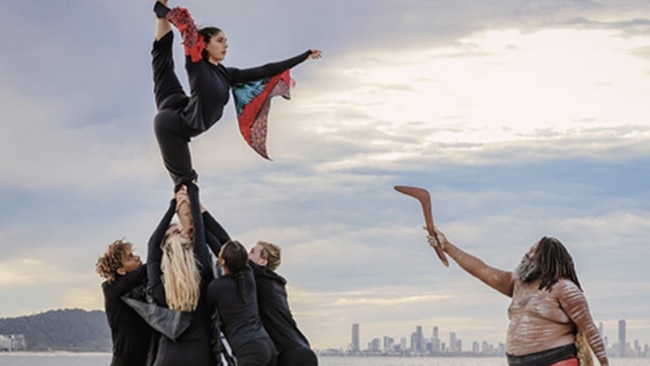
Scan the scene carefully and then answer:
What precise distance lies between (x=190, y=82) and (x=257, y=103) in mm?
900

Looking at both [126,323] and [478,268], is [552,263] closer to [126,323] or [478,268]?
[478,268]

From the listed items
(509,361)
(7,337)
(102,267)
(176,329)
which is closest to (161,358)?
(176,329)

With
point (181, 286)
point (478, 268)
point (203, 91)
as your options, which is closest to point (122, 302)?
point (181, 286)

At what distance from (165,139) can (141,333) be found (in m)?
1.48

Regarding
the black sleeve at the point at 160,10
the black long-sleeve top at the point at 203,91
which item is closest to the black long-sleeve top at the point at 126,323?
the black long-sleeve top at the point at 203,91

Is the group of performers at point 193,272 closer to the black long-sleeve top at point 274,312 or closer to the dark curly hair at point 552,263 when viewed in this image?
the black long-sleeve top at point 274,312

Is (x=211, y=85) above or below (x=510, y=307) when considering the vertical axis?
above

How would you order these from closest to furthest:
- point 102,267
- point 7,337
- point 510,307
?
point 510,307 < point 102,267 < point 7,337

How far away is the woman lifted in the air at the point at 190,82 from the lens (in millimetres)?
8875

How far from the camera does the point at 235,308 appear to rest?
26.6 ft

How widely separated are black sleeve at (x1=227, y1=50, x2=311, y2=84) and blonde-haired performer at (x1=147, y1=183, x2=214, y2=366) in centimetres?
146

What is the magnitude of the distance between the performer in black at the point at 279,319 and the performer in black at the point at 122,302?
88 cm

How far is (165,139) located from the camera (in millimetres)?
9062

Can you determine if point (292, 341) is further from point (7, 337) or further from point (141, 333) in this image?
point (7, 337)
